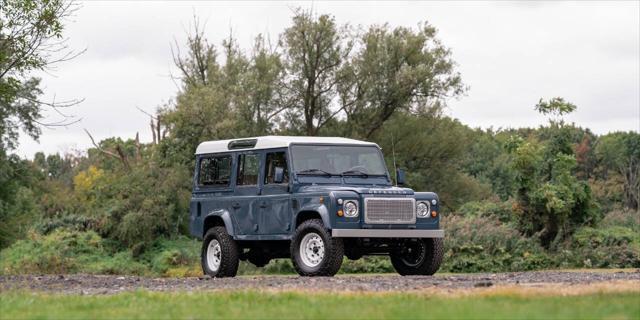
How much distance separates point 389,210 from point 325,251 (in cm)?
133

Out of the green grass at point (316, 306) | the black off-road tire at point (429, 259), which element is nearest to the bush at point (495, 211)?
the black off-road tire at point (429, 259)

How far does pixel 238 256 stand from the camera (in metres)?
21.6

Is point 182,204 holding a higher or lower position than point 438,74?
lower

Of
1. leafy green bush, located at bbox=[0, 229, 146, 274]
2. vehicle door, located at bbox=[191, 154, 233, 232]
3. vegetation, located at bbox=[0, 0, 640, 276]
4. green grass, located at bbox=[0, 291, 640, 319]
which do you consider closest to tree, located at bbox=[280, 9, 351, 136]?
vegetation, located at bbox=[0, 0, 640, 276]

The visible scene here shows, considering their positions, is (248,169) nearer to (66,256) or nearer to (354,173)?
(354,173)

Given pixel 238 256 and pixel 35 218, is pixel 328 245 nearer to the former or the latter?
pixel 238 256

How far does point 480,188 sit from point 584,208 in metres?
21.3

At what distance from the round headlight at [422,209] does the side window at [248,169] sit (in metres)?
3.09

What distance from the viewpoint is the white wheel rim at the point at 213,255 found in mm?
21953

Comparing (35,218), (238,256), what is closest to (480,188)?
(35,218)

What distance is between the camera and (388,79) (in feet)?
169

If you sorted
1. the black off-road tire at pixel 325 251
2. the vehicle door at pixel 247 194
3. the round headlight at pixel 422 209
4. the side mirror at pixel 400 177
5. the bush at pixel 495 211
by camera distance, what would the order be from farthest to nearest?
the bush at pixel 495 211 → the side mirror at pixel 400 177 → the vehicle door at pixel 247 194 → the round headlight at pixel 422 209 → the black off-road tire at pixel 325 251

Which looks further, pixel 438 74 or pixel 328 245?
pixel 438 74

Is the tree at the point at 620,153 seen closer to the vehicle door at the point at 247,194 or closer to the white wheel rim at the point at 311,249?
the vehicle door at the point at 247,194
